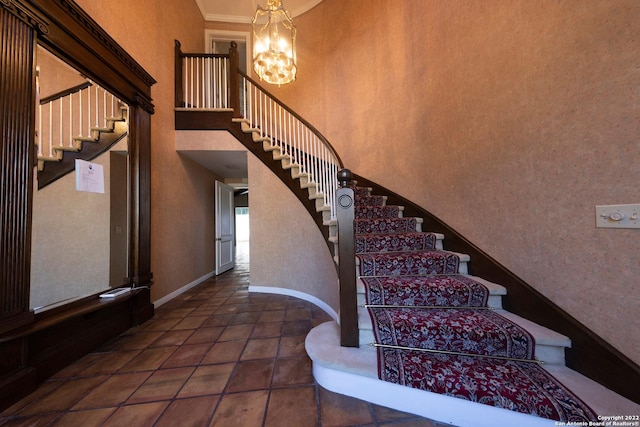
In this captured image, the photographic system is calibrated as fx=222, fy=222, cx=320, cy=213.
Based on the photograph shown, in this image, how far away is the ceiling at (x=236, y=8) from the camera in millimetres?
4500

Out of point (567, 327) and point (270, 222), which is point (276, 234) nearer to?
point (270, 222)

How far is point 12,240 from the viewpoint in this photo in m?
1.32

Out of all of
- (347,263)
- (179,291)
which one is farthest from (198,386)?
(179,291)

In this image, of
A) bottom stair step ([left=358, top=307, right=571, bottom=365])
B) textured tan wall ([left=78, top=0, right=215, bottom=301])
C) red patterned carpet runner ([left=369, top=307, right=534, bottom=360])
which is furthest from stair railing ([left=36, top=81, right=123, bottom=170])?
bottom stair step ([left=358, top=307, right=571, bottom=365])

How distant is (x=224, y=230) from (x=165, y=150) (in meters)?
2.14

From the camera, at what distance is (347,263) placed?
4.82ft

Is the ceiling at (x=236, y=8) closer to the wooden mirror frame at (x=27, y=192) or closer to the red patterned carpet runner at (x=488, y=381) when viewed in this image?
the wooden mirror frame at (x=27, y=192)

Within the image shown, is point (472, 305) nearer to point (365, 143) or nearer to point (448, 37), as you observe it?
point (448, 37)

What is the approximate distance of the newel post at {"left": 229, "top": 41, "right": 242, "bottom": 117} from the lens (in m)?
3.57

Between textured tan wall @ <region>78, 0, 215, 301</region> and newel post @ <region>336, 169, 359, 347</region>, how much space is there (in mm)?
2549

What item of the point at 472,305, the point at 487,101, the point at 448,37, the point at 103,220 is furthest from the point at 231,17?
the point at 472,305

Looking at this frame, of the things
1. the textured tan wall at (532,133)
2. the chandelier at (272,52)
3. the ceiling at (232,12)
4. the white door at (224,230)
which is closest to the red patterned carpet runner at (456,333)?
the textured tan wall at (532,133)

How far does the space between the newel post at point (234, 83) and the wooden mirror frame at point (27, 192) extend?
161cm

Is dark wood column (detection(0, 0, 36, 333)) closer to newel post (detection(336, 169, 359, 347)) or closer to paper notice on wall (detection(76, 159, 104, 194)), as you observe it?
paper notice on wall (detection(76, 159, 104, 194))
